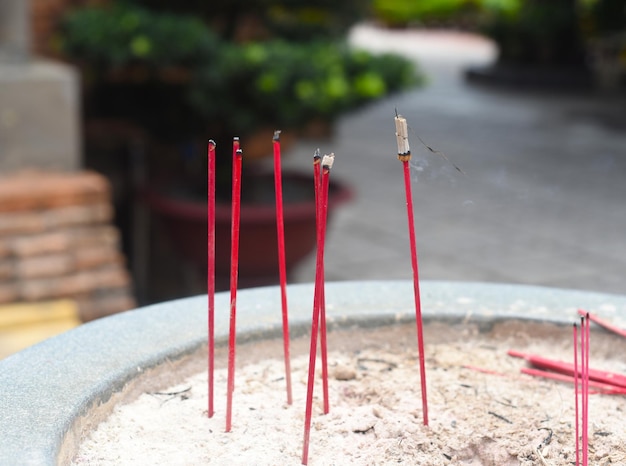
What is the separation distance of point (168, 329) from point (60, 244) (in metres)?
1.82

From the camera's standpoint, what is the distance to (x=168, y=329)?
60.7 inches

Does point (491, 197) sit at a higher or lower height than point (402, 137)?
lower

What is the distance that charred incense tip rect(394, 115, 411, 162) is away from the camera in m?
1.16

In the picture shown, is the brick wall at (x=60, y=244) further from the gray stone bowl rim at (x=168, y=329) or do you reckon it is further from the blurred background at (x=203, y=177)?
the gray stone bowl rim at (x=168, y=329)

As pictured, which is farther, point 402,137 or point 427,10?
point 427,10

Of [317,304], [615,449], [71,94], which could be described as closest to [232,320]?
[317,304]

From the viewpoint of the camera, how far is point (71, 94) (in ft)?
11.9

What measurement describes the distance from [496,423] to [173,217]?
268 cm

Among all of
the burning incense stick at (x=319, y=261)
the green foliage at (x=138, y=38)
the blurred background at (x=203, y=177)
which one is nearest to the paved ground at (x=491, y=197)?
the blurred background at (x=203, y=177)

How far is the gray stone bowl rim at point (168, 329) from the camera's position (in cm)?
120

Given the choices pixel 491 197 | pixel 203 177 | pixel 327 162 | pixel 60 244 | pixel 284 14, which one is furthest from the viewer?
pixel 491 197

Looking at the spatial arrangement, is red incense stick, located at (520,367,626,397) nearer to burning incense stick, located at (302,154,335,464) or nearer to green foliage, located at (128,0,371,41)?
burning incense stick, located at (302,154,335,464)

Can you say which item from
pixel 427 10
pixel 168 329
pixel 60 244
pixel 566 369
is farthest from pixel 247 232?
pixel 427 10

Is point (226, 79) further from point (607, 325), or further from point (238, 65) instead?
point (607, 325)
